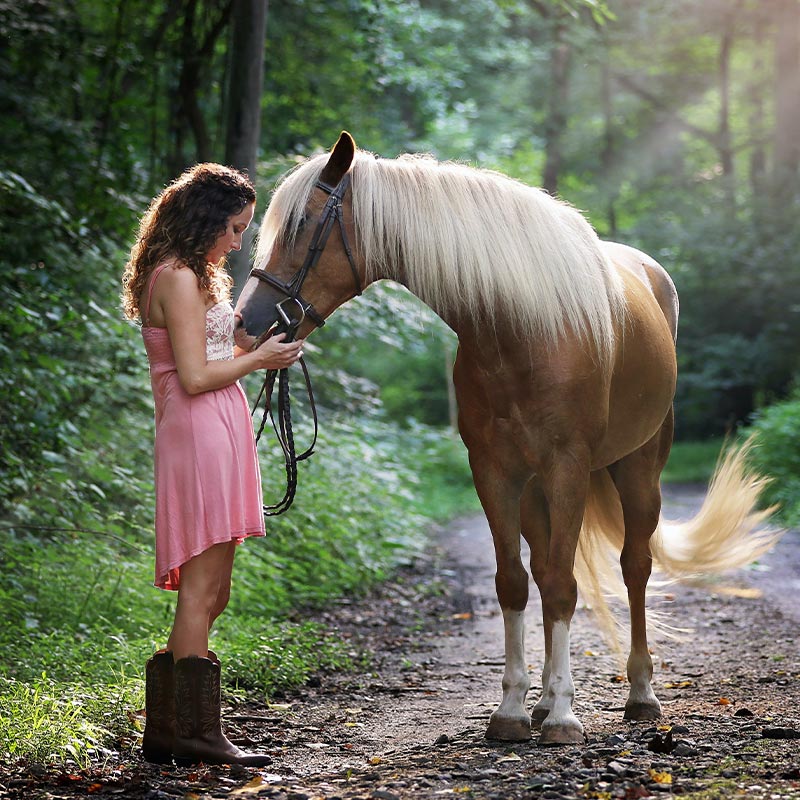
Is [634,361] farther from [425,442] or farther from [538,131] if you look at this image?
[538,131]

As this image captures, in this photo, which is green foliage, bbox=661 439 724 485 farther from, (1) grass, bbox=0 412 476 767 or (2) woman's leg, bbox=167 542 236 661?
(2) woman's leg, bbox=167 542 236 661

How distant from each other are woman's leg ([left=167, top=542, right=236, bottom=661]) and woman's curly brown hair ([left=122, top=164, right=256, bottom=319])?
0.89 metres

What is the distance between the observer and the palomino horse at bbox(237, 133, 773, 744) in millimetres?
3600

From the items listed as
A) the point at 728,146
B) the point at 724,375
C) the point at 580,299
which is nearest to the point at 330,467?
the point at 580,299

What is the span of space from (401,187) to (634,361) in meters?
1.39

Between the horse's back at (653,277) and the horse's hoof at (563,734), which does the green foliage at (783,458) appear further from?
the horse's hoof at (563,734)

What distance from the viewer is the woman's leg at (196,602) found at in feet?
11.3

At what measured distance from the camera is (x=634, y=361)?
4.45 meters

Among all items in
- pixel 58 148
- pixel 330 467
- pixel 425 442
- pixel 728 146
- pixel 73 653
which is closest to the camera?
pixel 73 653

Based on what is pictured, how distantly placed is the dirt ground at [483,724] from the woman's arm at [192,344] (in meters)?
1.28

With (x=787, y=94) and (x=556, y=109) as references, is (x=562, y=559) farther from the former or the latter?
(x=556, y=109)

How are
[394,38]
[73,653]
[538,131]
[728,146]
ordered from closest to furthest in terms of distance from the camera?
[73,653] < [394,38] < [728,146] < [538,131]

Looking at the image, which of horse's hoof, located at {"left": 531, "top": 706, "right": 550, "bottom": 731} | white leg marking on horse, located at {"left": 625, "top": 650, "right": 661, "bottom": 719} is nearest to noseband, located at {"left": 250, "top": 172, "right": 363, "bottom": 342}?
horse's hoof, located at {"left": 531, "top": 706, "right": 550, "bottom": 731}

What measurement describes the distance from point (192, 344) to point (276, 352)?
276mm
